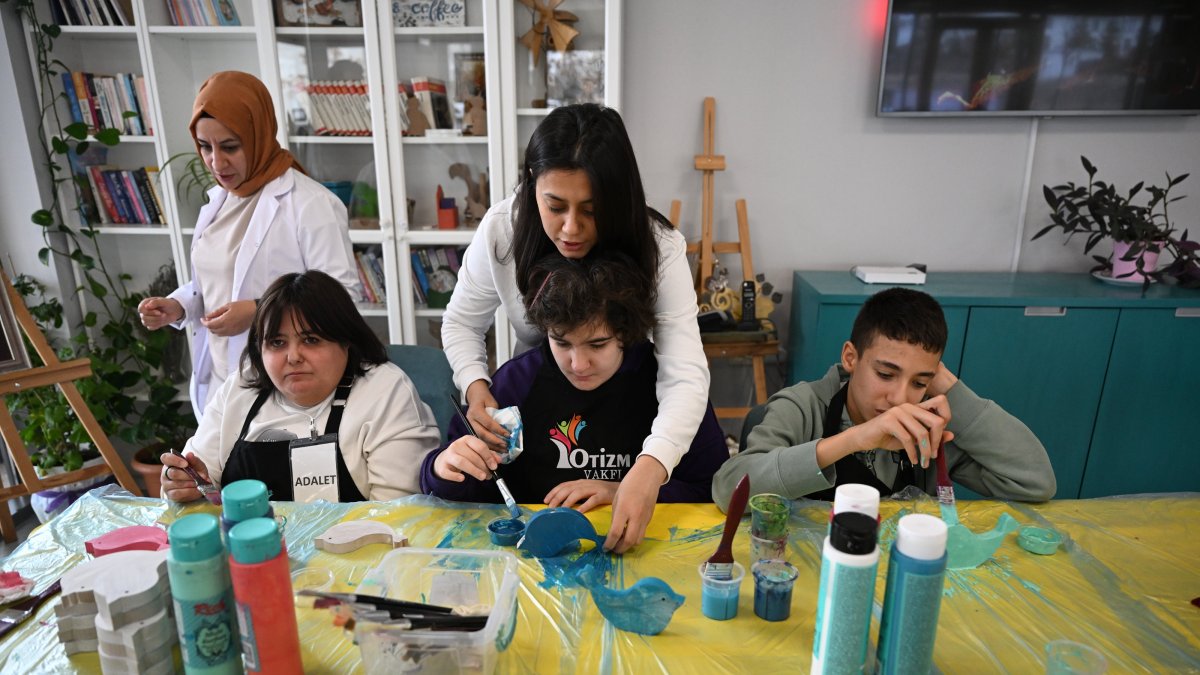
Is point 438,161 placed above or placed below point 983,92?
below

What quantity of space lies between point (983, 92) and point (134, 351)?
340cm

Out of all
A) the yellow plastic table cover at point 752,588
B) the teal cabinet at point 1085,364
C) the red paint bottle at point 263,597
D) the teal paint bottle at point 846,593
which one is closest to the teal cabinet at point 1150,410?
the teal cabinet at point 1085,364

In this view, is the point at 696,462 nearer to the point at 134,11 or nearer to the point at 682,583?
the point at 682,583

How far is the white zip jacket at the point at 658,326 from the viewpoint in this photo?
1.25m

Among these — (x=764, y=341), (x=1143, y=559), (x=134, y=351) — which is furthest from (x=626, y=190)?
(x=134, y=351)

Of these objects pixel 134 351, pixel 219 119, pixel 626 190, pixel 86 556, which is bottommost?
pixel 134 351

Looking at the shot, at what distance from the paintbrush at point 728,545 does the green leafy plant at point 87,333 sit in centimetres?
249

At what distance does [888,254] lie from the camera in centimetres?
291

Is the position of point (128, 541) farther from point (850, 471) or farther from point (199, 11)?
point (199, 11)

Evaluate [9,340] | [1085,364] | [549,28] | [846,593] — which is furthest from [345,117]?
[1085,364]

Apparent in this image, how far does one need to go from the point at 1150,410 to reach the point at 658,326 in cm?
218

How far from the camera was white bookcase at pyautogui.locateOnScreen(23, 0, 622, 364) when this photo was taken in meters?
2.54

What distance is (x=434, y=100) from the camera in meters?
2.67

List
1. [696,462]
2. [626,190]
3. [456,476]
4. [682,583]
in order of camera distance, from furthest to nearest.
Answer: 1. [696,462]
2. [626,190]
3. [456,476]
4. [682,583]
